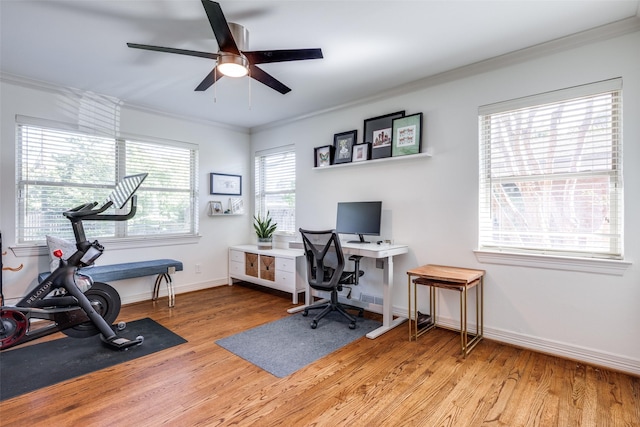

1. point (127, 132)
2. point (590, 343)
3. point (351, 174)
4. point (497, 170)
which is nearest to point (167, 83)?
point (127, 132)

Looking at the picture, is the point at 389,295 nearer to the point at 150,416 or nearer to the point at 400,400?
the point at 400,400

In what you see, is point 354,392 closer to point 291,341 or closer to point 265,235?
point 291,341

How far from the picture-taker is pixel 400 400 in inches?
78.4

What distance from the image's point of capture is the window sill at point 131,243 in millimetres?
3305

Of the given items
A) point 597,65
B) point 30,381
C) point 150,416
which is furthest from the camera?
point 597,65

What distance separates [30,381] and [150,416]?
3.40 ft

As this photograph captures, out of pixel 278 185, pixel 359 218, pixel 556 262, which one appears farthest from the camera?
pixel 278 185

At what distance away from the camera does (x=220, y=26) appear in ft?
6.13

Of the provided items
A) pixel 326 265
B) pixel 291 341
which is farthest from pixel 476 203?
pixel 291 341

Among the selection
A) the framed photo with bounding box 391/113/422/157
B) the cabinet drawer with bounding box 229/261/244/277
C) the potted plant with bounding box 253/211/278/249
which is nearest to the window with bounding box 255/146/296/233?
the potted plant with bounding box 253/211/278/249

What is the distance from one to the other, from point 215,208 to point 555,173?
13.4ft

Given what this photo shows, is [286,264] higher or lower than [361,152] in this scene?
lower

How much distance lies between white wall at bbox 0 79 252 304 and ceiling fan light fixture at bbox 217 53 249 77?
7.89ft

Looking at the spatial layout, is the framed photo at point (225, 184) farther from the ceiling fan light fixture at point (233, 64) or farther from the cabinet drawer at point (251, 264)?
the ceiling fan light fixture at point (233, 64)
